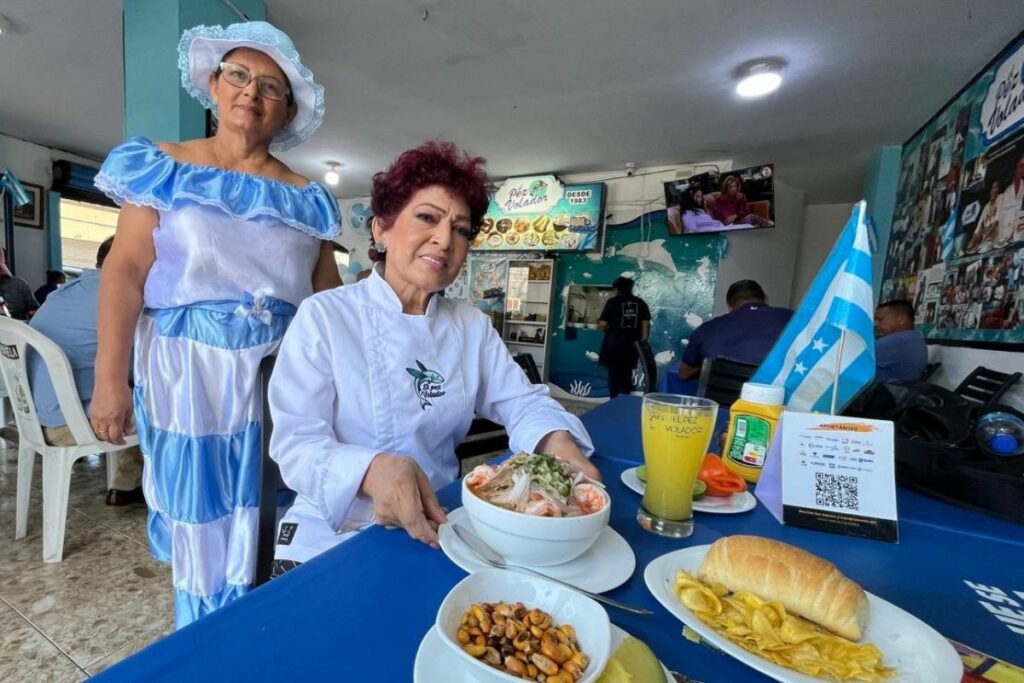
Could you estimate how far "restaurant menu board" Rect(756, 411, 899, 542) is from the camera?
744mm

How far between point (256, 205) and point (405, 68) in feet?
10.8

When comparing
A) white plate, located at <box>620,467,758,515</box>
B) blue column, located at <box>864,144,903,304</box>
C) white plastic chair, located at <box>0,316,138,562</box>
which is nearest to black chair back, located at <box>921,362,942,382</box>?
blue column, located at <box>864,144,903,304</box>

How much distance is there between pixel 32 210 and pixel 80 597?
7122 millimetres

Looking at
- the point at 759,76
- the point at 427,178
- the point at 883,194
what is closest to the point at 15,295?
the point at 427,178

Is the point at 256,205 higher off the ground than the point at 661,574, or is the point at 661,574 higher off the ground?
the point at 256,205

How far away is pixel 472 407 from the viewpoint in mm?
1026

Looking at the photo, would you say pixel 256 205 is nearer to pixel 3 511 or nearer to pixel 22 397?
pixel 22 397

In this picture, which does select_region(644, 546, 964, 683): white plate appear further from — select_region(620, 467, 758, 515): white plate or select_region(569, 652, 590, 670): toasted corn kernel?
select_region(620, 467, 758, 515): white plate

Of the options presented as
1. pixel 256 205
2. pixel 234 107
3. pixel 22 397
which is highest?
pixel 234 107

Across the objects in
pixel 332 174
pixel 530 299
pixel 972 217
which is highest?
pixel 332 174

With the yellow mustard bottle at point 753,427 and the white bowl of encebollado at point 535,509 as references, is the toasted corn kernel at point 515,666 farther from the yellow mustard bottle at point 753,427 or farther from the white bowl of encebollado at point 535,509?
the yellow mustard bottle at point 753,427

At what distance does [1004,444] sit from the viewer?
3.25 feet

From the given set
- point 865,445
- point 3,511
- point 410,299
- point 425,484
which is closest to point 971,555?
point 865,445

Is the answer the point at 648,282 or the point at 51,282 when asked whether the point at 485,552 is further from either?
the point at 51,282
